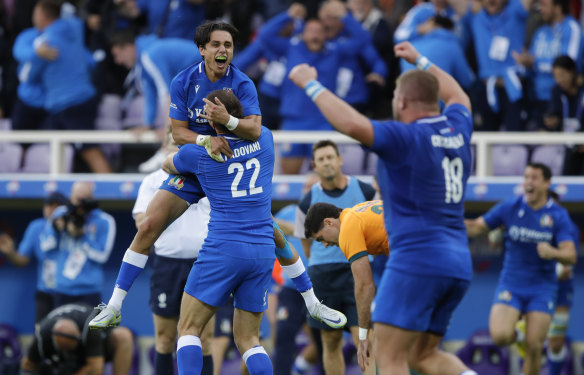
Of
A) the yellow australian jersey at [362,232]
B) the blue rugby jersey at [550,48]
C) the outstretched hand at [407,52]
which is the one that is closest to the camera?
the outstretched hand at [407,52]

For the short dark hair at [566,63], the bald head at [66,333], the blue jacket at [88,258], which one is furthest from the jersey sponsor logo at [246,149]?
the short dark hair at [566,63]

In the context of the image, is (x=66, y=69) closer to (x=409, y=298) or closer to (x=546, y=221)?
(x=546, y=221)

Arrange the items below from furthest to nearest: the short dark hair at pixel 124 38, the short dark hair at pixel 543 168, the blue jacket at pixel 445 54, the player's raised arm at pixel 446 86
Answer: the short dark hair at pixel 124 38, the blue jacket at pixel 445 54, the short dark hair at pixel 543 168, the player's raised arm at pixel 446 86

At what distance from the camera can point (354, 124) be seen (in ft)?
17.6

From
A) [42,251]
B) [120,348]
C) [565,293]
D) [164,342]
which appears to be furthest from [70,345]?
[565,293]

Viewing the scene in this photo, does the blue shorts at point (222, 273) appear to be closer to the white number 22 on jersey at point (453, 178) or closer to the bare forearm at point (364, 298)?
the bare forearm at point (364, 298)

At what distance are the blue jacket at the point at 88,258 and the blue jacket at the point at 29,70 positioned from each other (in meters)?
2.08

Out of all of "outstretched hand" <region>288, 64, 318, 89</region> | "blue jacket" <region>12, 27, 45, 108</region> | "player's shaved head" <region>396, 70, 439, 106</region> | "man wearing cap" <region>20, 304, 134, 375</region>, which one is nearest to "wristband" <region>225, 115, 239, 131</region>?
"outstretched hand" <region>288, 64, 318, 89</region>

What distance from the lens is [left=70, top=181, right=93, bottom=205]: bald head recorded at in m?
11.2

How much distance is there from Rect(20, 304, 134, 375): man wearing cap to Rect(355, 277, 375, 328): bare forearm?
3422 mm

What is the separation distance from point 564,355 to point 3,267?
745 cm

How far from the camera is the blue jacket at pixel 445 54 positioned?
36.2 ft

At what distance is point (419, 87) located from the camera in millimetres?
5652

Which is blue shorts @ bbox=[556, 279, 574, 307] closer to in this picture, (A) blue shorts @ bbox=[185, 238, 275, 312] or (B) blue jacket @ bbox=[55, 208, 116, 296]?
(B) blue jacket @ bbox=[55, 208, 116, 296]
